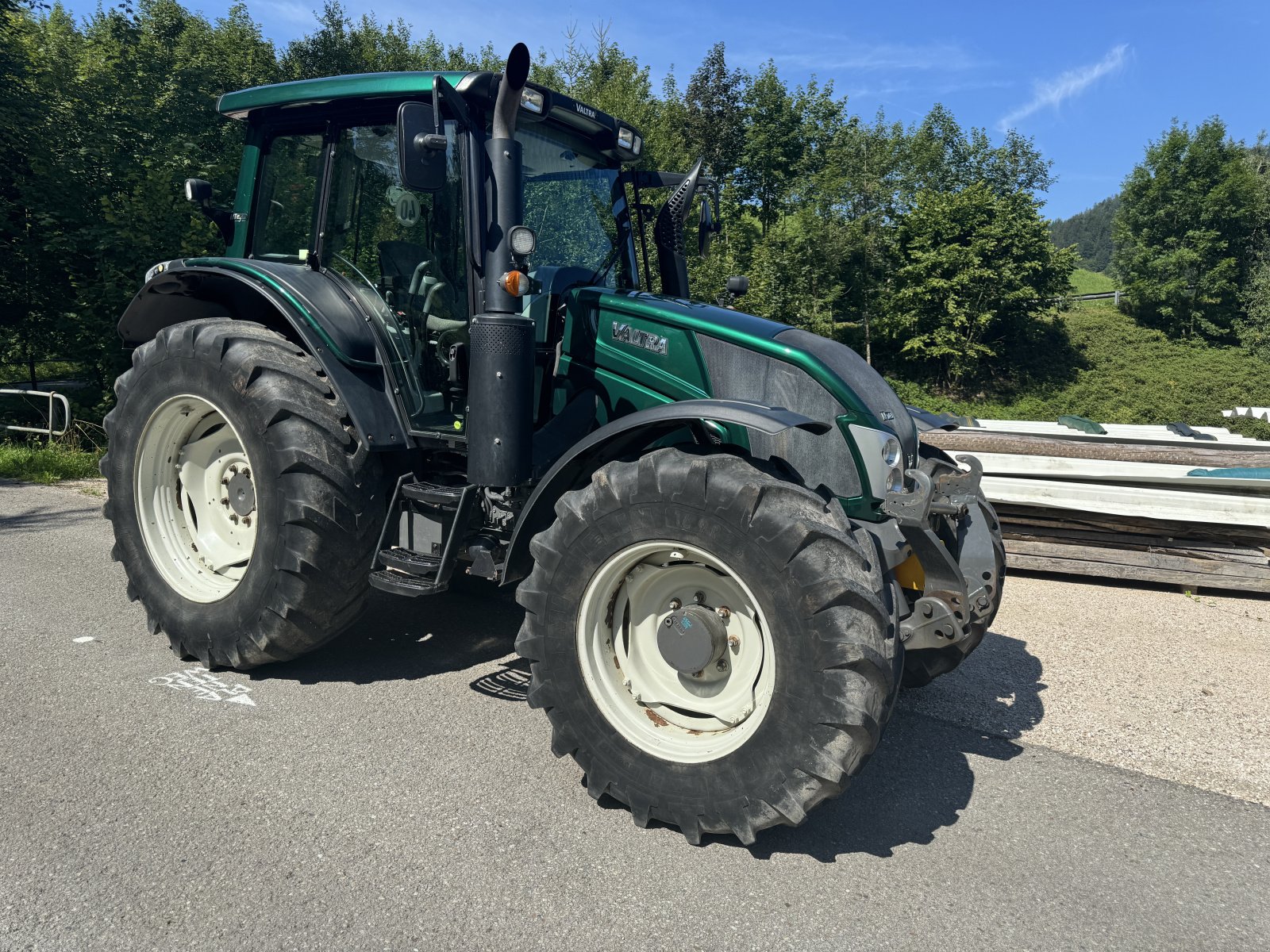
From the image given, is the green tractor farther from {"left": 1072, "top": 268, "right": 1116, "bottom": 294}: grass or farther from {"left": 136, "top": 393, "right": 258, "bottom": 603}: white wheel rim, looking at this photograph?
{"left": 1072, "top": 268, "right": 1116, "bottom": 294}: grass

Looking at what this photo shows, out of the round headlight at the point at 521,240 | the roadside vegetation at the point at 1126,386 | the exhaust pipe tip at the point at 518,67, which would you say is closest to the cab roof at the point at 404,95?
the exhaust pipe tip at the point at 518,67

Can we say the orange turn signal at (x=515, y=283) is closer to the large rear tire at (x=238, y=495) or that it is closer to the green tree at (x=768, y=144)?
the large rear tire at (x=238, y=495)

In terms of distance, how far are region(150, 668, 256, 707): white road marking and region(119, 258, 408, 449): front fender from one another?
127cm

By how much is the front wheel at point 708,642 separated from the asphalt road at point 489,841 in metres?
0.24

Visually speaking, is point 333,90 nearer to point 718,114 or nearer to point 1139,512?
point 1139,512

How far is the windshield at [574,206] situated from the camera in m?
4.07

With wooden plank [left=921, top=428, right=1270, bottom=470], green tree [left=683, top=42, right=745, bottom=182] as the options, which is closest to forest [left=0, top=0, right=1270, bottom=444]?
green tree [left=683, top=42, right=745, bottom=182]

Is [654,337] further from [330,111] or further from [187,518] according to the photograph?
[187,518]

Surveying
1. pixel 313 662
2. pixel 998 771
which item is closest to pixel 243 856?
pixel 313 662

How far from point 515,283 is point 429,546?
1272mm

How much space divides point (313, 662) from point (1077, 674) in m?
4.00

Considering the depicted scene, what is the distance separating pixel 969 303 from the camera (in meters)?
34.5

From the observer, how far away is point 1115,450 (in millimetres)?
7461

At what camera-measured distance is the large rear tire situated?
12.7ft
